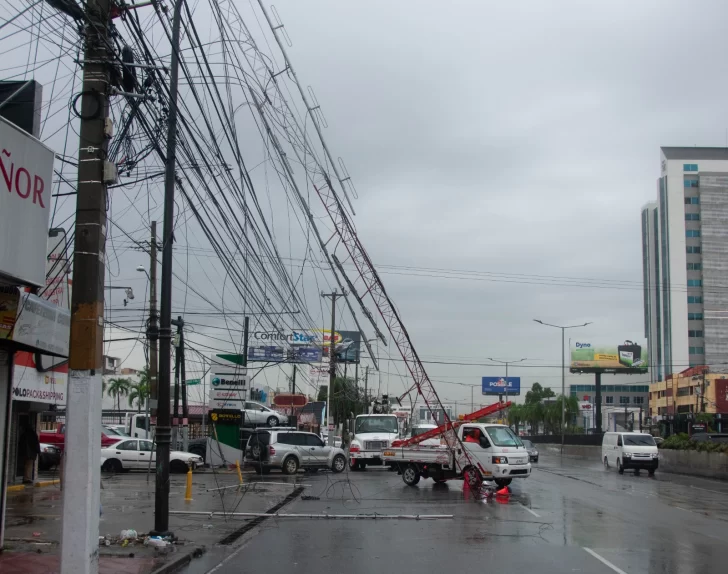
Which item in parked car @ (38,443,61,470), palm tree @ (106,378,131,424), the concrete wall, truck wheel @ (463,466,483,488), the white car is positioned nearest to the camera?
truck wheel @ (463,466,483,488)

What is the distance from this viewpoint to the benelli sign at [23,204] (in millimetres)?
9359

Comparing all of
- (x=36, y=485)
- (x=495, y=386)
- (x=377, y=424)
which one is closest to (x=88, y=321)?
(x=36, y=485)

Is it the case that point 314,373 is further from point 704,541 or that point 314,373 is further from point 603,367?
point 704,541

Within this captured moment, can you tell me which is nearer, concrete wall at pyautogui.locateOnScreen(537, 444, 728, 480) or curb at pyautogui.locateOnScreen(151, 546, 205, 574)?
curb at pyautogui.locateOnScreen(151, 546, 205, 574)

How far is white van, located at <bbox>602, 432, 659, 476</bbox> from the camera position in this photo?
36.5 meters

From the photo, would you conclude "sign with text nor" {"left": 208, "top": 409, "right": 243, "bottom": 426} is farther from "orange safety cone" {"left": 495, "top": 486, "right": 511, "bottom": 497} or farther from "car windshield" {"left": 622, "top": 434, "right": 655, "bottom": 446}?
"car windshield" {"left": 622, "top": 434, "right": 655, "bottom": 446}

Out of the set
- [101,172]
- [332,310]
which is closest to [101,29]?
[101,172]

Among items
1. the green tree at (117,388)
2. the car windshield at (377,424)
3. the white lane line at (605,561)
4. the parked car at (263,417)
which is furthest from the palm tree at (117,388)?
the white lane line at (605,561)

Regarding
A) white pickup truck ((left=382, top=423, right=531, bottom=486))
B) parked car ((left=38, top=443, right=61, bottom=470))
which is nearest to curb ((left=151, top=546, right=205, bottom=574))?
white pickup truck ((left=382, top=423, right=531, bottom=486))

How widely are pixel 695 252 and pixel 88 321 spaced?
111 meters

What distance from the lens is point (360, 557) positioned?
38.7ft

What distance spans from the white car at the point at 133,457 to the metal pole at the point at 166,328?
17.6m

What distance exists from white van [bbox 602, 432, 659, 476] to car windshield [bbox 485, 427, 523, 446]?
14.8 meters

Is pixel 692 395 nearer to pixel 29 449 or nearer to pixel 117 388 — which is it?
pixel 117 388
